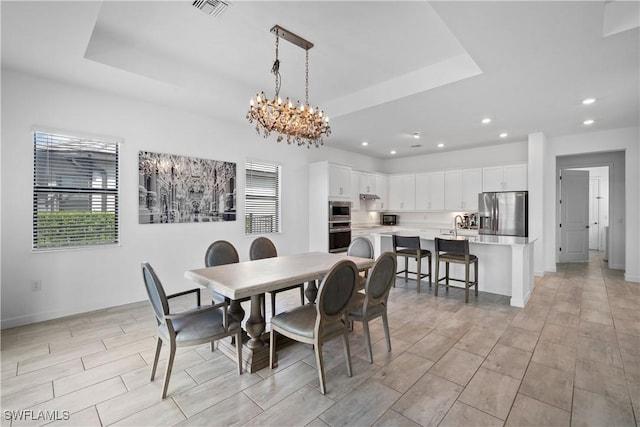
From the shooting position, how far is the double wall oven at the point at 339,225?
605cm

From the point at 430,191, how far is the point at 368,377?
585cm

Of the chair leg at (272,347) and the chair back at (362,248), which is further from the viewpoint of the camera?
the chair back at (362,248)

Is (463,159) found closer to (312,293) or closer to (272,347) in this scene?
(312,293)

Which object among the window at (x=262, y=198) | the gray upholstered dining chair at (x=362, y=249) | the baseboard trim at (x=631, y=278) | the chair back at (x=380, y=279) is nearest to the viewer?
the chair back at (x=380, y=279)

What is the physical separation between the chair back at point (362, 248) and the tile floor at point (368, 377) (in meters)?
0.83

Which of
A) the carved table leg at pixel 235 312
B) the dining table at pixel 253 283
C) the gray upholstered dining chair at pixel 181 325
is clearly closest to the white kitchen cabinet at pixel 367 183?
the dining table at pixel 253 283

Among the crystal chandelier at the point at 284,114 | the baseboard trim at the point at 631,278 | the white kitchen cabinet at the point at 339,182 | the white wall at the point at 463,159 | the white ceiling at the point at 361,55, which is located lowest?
the baseboard trim at the point at 631,278

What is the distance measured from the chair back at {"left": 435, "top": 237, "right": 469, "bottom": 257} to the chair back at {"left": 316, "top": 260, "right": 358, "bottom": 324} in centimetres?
249

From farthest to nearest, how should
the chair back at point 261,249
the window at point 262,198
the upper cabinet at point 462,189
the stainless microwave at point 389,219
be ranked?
the stainless microwave at point 389,219 < the upper cabinet at point 462,189 < the window at point 262,198 < the chair back at point 261,249

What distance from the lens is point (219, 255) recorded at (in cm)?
342

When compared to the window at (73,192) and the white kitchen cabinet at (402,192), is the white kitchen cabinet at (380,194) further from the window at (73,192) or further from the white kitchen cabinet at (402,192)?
the window at (73,192)

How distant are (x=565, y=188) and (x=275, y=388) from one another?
822 centimetres

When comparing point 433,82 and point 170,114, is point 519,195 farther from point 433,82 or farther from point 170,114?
point 170,114

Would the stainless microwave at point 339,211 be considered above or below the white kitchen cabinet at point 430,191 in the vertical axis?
below
